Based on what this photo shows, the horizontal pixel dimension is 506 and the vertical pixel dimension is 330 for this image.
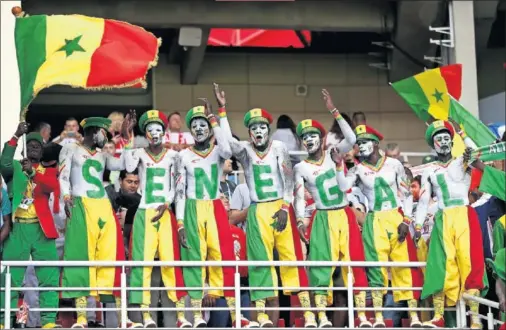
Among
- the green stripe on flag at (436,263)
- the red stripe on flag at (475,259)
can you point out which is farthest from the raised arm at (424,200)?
the red stripe on flag at (475,259)

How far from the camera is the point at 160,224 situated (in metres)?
13.7

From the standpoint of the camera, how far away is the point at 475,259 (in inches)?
534

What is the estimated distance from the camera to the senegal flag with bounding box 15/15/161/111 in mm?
13812

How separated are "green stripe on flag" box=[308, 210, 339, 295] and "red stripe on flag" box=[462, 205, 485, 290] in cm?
→ 136

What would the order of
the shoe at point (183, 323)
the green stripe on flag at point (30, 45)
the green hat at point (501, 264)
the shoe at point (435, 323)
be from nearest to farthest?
the green hat at point (501, 264) < the shoe at point (183, 323) < the shoe at point (435, 323) < the green stripe on flag at point (30, 45)

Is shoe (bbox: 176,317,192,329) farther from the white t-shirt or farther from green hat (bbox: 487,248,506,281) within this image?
the white t-shirt

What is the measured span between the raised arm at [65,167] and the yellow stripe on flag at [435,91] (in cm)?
407

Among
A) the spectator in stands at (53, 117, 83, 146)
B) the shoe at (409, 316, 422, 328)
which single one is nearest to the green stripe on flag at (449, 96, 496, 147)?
the shoe at (409, 316, 422, 328)

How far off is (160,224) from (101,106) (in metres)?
9.14

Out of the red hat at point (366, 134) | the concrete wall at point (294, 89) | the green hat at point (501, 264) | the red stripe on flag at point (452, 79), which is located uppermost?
the concrete wall at point (294, 89)

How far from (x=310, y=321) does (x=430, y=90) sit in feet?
11.5

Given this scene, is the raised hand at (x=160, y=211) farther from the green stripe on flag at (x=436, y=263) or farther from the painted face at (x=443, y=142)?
the painted face at (x=443, y=142)

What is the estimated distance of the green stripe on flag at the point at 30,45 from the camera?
45.3ft

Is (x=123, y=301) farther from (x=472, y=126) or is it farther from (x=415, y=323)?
(x=472, y=126)
